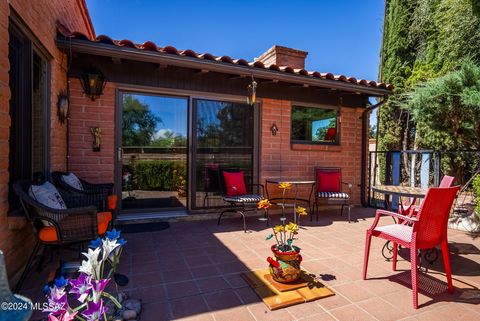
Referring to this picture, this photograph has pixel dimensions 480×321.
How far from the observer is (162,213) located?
15.6 feet

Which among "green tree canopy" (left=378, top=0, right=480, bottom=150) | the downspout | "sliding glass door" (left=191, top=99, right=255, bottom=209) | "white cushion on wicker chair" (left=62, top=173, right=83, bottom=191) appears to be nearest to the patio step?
"sliding glass door" (left=191, top=99, right=255, bottom=209)

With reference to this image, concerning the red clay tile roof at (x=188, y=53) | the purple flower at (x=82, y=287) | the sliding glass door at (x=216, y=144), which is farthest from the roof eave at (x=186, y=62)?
the purple flower at (x=82, y=287)

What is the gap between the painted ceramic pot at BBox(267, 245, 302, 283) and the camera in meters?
2.32

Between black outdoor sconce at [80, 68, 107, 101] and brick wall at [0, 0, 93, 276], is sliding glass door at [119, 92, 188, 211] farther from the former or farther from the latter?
brick wall at [0, 0, 93, 276]

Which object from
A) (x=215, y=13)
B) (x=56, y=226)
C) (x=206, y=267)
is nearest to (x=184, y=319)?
(x=206, y=267)

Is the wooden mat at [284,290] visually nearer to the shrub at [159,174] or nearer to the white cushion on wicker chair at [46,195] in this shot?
the white cushion on wicker chair at [46,195]

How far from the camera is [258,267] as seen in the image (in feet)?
9.09

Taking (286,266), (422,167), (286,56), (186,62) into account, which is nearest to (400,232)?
(286,266)

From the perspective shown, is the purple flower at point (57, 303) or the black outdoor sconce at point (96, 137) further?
the black outdoor sconce at point (96, 137)

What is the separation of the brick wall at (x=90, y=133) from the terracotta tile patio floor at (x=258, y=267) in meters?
1.18

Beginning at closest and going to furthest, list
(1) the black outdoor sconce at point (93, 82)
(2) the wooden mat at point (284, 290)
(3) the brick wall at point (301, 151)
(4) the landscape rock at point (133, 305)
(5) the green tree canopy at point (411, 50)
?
(4) the landscape rock at point (133, 305)
(2) the wooden mat at point (284, 290)
(1) the black outdoor sconce at point (93, 82)
(3) the brick wall at point (301, 151)
(5) the green tree canopy at point (411, 50)

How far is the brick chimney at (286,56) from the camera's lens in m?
6.80

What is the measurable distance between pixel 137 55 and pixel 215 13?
4179 mm

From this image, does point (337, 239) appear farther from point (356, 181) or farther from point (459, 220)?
point (356, 181)
